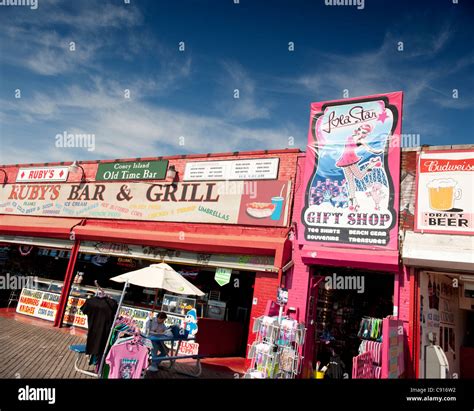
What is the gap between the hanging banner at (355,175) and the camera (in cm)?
1027

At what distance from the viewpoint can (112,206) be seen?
1491cm

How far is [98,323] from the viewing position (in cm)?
787

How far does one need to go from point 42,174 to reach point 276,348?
14.7 m

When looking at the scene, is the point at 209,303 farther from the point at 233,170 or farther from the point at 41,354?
the point at 41,354

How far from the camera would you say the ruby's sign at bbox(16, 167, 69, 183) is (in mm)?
16891

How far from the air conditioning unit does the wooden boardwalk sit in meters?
8.82

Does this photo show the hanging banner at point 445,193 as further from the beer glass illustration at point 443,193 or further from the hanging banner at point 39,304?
the hanging banner at point 39,304

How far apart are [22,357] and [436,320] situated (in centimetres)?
1125

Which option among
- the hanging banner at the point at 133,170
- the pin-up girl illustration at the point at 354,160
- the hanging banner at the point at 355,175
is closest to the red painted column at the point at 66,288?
the hanging banner at the point at 133,170

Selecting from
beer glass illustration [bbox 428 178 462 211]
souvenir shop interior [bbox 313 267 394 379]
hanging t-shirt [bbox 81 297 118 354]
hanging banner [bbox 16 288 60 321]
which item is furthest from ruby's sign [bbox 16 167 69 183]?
beer glass illustration [bbox 428 178 462 211]

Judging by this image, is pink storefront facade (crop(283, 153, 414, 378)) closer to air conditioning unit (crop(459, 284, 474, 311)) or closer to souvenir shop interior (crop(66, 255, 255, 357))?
souvenir shop interior (crop(66, 255, 255, 357))

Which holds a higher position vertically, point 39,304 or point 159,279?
point 159,279

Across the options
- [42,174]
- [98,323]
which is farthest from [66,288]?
[98,323]

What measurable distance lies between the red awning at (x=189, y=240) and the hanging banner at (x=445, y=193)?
4007 mm
